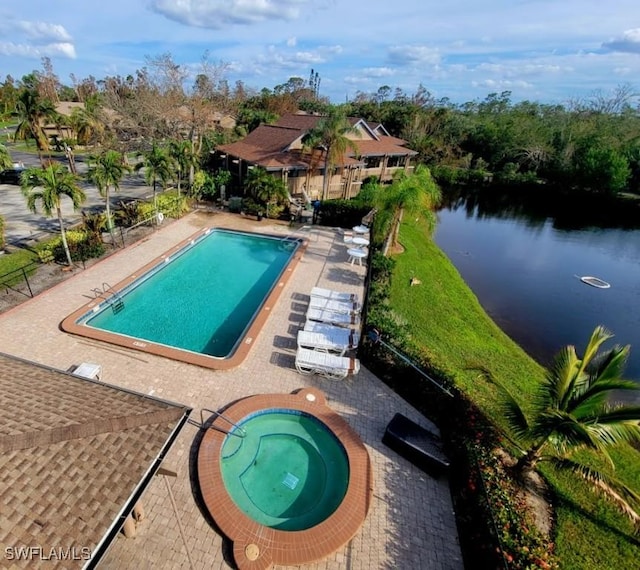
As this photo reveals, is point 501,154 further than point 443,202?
Yes

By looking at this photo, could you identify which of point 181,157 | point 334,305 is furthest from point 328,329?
point 181,157

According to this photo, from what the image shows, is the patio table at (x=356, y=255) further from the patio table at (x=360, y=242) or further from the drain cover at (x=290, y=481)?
the drain cover at (x=290, y=481)

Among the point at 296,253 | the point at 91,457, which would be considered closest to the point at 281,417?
the point at 91,457

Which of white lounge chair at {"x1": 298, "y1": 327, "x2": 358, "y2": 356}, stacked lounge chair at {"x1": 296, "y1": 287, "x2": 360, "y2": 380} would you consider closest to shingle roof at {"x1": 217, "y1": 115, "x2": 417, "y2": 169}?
stacked lounge chair at {"x1": 296, "y1": 287, "x2": 360, "y2": 380}

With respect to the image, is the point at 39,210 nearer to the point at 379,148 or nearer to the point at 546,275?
the point at 379,148

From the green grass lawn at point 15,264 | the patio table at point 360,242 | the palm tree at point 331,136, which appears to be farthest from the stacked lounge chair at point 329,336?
the palm tree at point 331,136

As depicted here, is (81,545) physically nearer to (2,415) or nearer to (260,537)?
(2,415)
